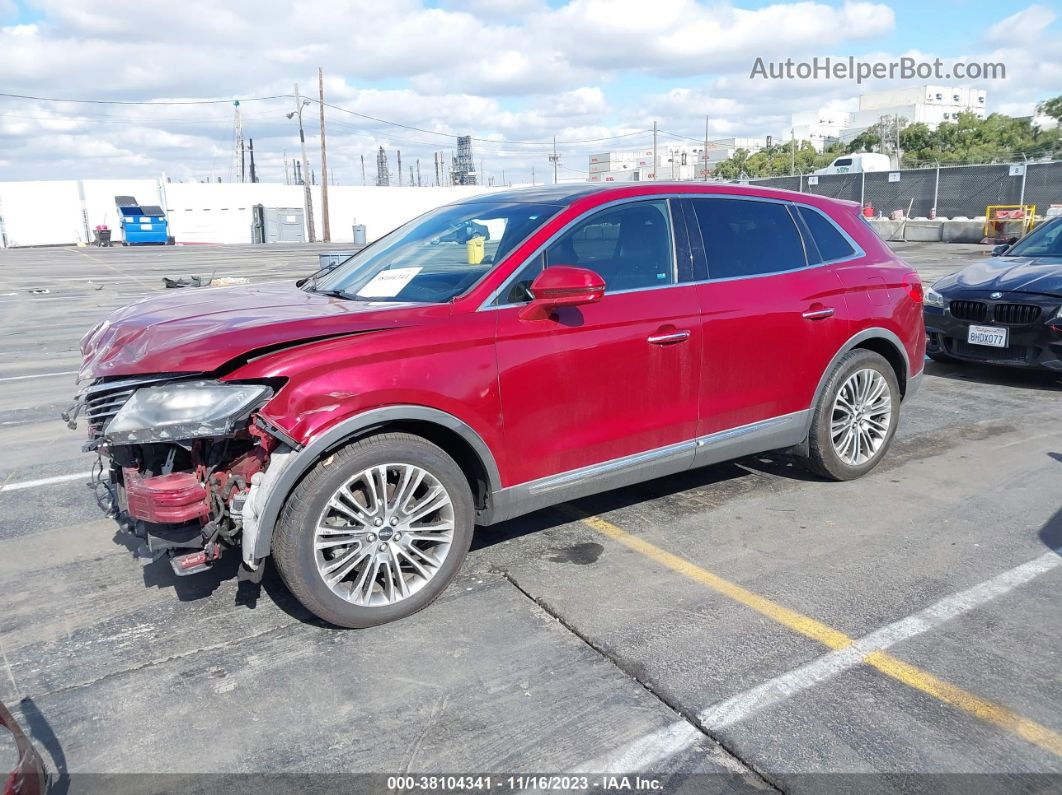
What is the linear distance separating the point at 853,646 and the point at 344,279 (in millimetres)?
3128

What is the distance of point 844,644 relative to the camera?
336 centimetres

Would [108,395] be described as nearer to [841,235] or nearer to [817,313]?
[817,313]

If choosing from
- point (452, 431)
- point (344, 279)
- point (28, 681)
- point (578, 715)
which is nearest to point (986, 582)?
point (578, 715)

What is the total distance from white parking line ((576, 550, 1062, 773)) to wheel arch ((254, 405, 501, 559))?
54.1 inches

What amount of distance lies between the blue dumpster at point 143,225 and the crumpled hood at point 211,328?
4738 centimetres

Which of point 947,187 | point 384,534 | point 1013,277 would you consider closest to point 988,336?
point 1013,277

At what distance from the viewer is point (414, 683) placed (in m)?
3.12

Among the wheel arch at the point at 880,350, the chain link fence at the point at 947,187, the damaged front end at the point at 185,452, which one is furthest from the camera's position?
the chain link fence at the point at 947,187

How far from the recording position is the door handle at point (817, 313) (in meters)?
4.81

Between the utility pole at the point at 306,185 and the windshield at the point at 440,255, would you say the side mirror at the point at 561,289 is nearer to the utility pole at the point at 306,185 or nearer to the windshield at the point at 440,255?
the windshield at the point at 440,255

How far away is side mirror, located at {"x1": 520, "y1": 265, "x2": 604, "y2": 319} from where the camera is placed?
3.65m

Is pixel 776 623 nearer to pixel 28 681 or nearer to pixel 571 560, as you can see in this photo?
pixel 571 560

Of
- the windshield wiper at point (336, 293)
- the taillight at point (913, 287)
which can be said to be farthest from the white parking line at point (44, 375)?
the taillight at point (913, 287)

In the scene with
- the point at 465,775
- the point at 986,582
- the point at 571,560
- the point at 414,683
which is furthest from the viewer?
the point at 571,560
